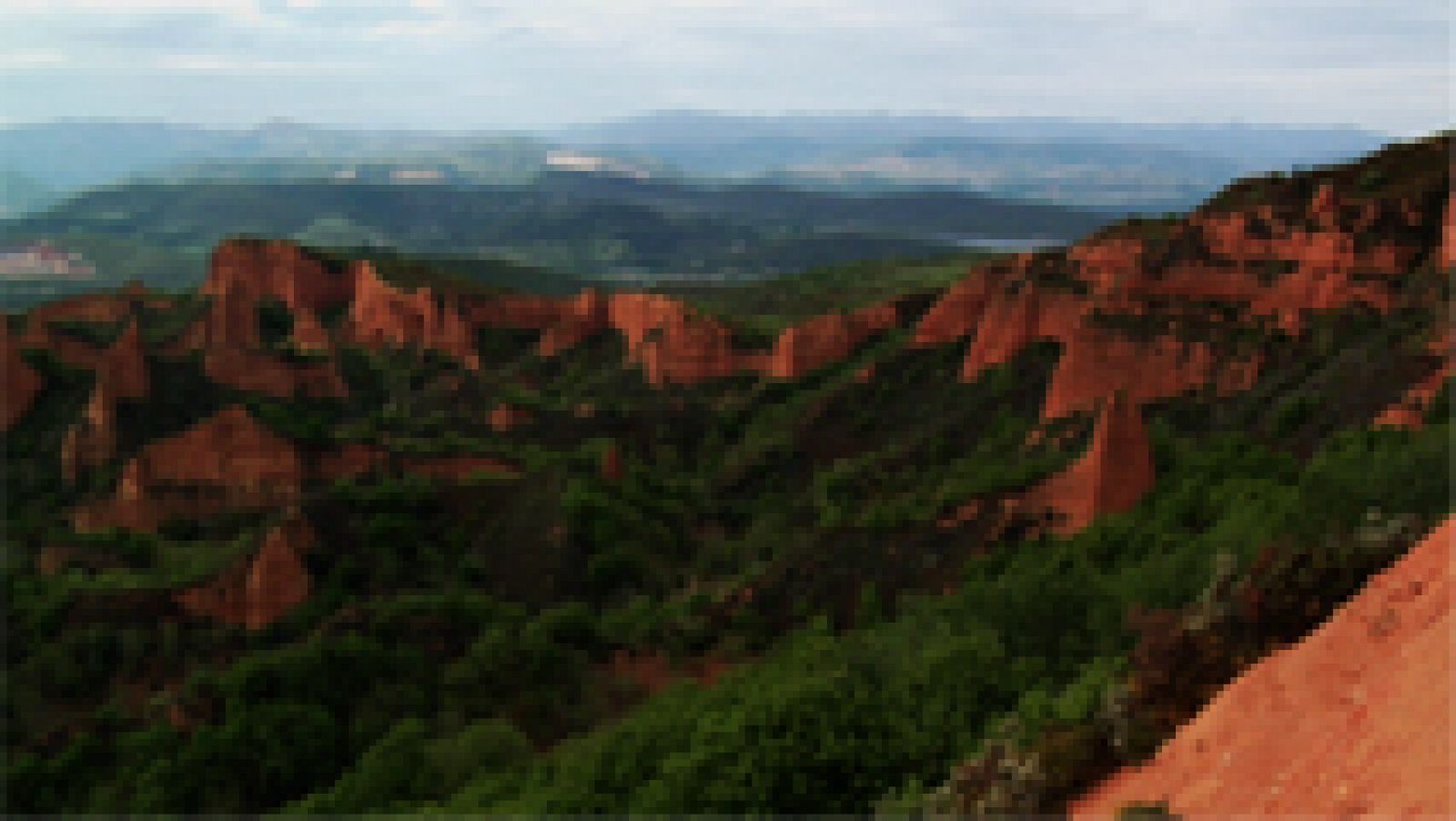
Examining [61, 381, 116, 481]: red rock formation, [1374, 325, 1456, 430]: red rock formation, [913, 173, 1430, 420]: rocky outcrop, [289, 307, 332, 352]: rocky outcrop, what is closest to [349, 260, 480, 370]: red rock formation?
[289, 307, 332, 352]: rocky outcrop

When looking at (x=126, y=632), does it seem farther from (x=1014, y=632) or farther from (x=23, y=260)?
(x=23, y=260)

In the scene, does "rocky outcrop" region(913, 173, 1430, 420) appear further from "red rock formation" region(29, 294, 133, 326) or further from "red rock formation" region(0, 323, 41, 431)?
"red rock formation" region(29, 294, 133, 326)

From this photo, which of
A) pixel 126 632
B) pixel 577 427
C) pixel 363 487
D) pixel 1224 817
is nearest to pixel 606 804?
pixel 1224 817

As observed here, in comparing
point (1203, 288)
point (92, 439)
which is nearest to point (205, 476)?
point (92, 439)

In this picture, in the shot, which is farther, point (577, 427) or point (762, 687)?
point (577, 427)

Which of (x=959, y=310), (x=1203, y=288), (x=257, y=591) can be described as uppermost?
(x=1203, y=288)

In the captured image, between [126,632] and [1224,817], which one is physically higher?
[1224,817]

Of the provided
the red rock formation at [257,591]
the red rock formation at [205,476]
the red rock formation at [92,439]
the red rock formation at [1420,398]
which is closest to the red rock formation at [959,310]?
the red rock formation at [1420,398]

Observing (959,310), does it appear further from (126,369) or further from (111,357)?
(111,357)
